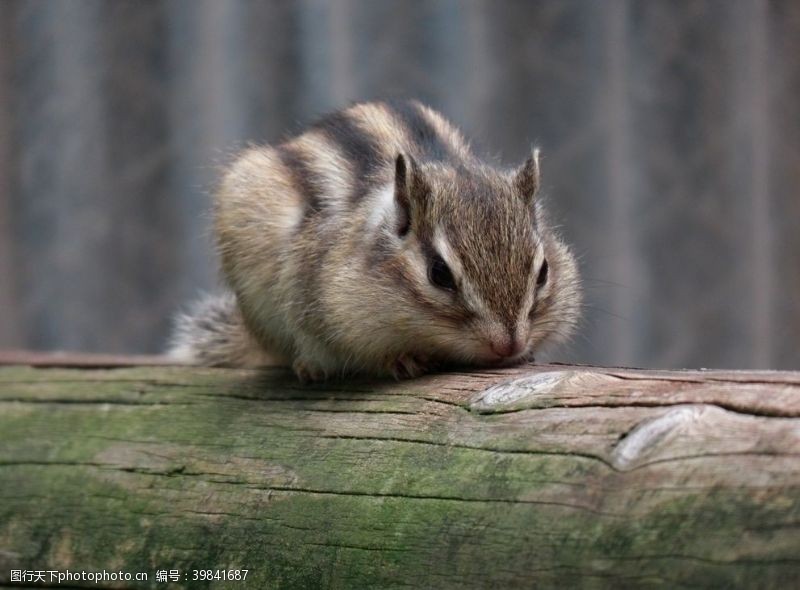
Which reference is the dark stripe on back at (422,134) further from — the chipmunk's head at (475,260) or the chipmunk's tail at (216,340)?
the chipmunk's tail at (216,340)

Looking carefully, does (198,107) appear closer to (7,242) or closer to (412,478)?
(7,242)

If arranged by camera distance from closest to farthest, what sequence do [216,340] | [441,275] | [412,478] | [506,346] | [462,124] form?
[412,478], [506,346], [441,275], [216,340], [462,124]

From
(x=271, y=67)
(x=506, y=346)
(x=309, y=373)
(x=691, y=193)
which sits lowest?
(x=309, y=373)

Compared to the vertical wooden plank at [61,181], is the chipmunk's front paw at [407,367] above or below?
below

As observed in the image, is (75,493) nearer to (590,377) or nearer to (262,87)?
(590,377)

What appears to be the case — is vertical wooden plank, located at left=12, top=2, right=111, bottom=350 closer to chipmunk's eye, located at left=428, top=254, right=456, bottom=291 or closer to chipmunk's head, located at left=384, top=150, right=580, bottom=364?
chipmunk's head, located at left=384, top=150, right=580, bottom=364

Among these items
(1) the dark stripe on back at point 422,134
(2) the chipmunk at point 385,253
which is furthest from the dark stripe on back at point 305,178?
(1) the dark stripe on back at point 422,134

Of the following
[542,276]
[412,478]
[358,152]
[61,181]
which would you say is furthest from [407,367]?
[61,181]
